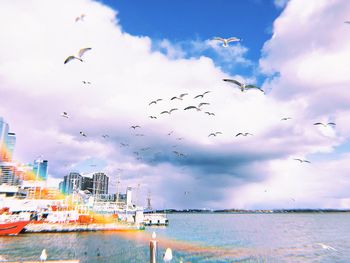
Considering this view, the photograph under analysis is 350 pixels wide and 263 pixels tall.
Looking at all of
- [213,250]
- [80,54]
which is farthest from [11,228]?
[80,54]

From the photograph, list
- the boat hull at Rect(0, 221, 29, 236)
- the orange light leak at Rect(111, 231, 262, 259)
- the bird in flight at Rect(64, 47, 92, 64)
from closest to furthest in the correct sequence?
the bird in flight at Rect(64, 47, 92, 64), the orange light leak at Rect(111, 231, 262, 259), the boat hull at Rect(0, 221, 29, 236)

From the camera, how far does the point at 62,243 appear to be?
66938mm

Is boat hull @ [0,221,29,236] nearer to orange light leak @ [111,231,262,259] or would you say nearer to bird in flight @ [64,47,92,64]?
orange light leak @ [111,231,262,259]

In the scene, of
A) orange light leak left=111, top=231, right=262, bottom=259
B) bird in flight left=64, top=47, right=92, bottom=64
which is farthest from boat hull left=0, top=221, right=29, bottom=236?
bird in flight left=64, top=47, right=92, bottom=64

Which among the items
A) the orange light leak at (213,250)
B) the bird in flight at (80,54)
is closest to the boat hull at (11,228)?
the orange light leak at (213,250)

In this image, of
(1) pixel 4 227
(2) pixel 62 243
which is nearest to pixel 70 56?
(2) pixel 62 243

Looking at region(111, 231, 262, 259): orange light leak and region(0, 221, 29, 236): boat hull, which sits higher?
region(0, 221, 29, 236): boat hull

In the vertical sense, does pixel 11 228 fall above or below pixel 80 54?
below

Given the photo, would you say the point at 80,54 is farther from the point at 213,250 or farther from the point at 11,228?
the point at 11,228

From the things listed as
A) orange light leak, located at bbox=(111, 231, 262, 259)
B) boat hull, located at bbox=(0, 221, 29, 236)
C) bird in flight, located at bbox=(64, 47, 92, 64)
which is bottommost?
orange light leak, located at bbox=(111, 231, 262, 259)

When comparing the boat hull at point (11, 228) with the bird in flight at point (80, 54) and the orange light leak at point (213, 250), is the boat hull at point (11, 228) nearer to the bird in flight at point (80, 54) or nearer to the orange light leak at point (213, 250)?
the orange light leak at point (213, 250)

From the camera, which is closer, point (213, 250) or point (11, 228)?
point (213, 250)

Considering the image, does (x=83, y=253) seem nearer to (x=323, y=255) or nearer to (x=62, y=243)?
(x=62, y=243)

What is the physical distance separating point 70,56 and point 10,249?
52240mm
